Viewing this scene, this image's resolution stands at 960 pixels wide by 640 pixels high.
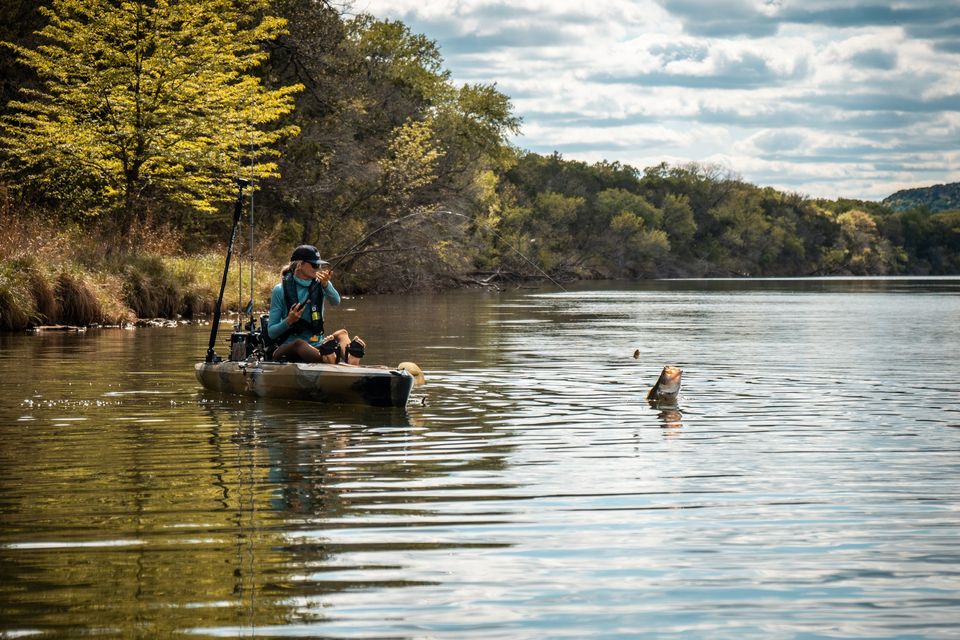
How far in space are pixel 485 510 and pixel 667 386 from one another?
6.57m

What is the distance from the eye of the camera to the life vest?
13.1m

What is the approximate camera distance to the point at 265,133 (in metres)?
42.3

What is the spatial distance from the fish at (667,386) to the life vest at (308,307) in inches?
143

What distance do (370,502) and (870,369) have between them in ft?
41.0

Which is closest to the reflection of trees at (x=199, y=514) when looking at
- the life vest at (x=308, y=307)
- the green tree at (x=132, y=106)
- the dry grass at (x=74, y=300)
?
the life vest at (x=308, y=307)

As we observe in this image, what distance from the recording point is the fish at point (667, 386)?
1376cm

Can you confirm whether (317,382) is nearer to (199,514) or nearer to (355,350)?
(355,350)

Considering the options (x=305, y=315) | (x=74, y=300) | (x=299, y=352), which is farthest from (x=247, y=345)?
(x=74, y=300)

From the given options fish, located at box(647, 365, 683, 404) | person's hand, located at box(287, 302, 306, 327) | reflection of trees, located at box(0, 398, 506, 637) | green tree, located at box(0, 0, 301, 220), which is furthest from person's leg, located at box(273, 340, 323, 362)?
green tree, located at box(0, 0, 301, 220)

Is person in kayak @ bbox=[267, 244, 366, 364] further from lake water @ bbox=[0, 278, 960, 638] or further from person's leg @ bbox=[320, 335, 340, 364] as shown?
lake water @ bbox=[0, 278, 960, 638]

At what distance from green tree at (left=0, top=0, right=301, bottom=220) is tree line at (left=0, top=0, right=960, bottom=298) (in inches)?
2.4

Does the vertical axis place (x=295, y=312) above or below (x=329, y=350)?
above

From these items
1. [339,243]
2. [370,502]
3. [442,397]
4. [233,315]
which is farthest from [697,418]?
Answer: [339,243]

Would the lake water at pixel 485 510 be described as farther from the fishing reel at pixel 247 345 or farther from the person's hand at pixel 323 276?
the person's hand at pixel 323 276
